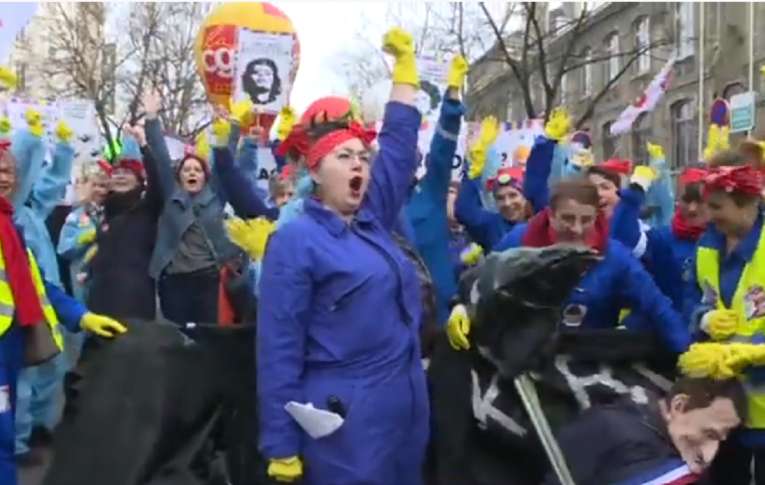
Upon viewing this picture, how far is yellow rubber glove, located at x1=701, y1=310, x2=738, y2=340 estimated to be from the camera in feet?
14.9

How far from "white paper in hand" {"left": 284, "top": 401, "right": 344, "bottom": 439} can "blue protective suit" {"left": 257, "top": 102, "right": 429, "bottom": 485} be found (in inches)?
1.3

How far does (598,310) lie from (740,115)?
7219 mm

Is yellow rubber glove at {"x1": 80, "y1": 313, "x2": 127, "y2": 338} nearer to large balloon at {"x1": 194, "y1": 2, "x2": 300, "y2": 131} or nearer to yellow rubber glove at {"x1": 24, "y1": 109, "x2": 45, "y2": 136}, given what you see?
yellow rubber glove at {"x1": 24, "y1": 109, "x2": 45, "y2": 136}

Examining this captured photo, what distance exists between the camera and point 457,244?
804cm

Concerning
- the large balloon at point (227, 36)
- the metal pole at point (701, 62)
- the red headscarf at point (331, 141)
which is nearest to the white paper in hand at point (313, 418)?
the red headscarf at point (331, 141)

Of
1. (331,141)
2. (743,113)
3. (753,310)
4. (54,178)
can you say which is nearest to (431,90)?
(54,178)

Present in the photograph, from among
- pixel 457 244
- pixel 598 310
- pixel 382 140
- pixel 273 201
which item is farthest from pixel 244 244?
pixel 457 244

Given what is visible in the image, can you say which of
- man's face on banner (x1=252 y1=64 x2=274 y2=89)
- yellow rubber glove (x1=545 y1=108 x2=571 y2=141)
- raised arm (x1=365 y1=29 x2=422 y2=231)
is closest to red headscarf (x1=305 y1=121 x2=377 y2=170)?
raised arm (x1=365 y1=29 x2=422 y2=231)

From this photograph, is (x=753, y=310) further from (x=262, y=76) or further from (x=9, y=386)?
(x=262, y=76)

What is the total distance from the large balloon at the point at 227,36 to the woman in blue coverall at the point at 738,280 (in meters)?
8.46

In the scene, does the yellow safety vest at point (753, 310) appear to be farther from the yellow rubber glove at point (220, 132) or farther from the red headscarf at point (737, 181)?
the yellow rubber glove at point (220, 132)

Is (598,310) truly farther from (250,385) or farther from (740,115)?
(740,115)

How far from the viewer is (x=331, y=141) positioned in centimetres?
385

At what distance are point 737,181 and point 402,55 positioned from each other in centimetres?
139
